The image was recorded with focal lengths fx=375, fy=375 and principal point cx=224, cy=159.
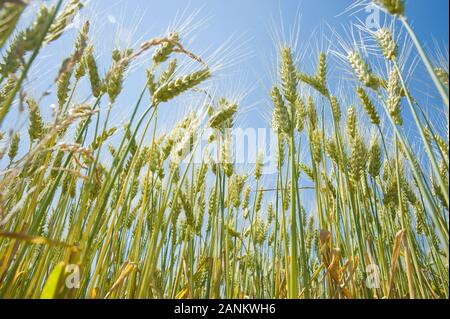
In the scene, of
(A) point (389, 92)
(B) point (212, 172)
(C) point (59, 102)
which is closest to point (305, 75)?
(A) point (389, 92)

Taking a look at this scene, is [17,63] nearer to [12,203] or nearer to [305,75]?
[12,203]

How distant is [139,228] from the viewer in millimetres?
1431

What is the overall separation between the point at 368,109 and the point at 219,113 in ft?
2.77

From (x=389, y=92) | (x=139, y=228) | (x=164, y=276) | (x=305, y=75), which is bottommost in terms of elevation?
(x=139, y=228)

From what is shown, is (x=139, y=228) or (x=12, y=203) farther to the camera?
(x=12, y=203)

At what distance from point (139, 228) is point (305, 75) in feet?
4.67

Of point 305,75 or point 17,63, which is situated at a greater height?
point 305,75

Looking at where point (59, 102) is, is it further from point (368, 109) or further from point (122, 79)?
point (368, 109)

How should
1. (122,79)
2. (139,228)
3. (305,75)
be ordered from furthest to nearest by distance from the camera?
1. (305,75)
2. (122,79)
3. (139,228)

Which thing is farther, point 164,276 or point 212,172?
point 212,172

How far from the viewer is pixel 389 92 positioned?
180 centimetres
